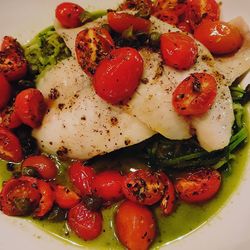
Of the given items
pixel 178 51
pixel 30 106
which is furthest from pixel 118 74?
pixel 30 106

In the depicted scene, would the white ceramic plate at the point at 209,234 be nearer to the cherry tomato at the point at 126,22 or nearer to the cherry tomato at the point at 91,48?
the cherry tomato at the point at 91,48

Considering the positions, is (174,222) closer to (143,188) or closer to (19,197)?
(143,188)

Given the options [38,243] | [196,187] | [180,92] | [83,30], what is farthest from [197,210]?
[83,30]

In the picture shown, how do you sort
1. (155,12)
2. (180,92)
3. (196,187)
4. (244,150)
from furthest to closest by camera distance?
(155,12) < (244,150) < (196,187) < (180,92)

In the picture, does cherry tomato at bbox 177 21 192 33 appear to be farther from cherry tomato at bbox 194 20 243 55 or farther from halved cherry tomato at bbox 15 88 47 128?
halved cherry tomato at bbox 15 88 47 128

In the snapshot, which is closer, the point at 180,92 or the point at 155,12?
the point at 180,92

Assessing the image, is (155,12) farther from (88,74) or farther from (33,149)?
(33,149)

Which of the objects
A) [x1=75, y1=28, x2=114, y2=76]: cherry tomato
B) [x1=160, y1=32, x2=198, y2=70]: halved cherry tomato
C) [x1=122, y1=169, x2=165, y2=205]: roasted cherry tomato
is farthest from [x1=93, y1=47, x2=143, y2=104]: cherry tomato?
[x1=122, y1=169, x2=165, y2=205]: roasted cherry tomato
